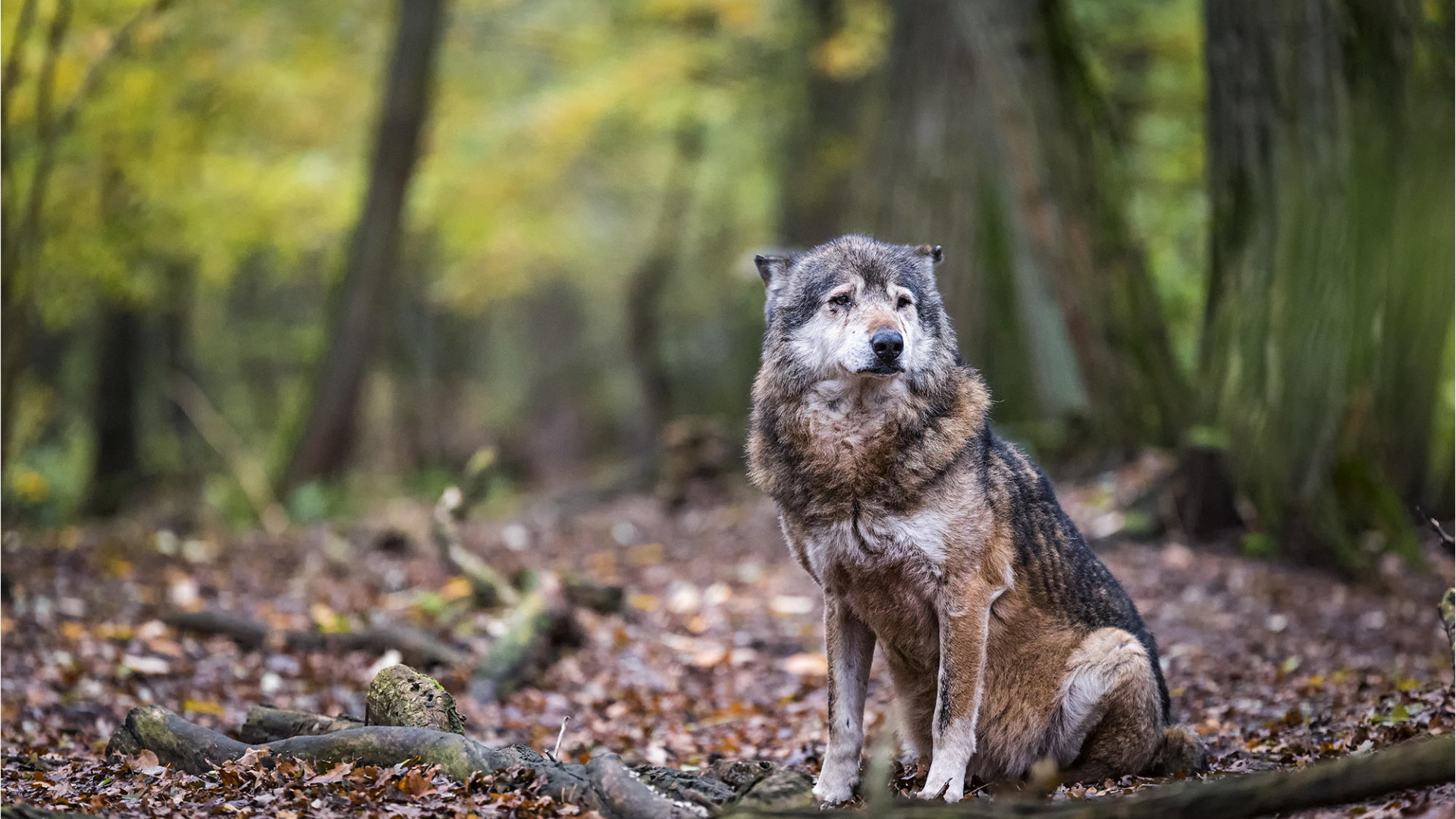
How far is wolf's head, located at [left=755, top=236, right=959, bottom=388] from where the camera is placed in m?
4.65

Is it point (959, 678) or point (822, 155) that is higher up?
point (822, 155)

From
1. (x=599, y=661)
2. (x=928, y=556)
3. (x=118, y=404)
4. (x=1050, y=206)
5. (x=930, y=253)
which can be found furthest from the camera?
(x=118, y=404)

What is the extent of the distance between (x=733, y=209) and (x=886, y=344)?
20.1m

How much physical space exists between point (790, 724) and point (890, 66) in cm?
849

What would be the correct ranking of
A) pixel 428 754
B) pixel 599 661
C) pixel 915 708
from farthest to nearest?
1. pixel 599 661
2. pixel 915 708
3. pixel 428 754

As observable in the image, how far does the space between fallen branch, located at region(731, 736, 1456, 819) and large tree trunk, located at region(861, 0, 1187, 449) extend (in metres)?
7.81

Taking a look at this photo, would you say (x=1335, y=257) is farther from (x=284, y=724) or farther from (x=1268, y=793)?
(x=284, y=724)

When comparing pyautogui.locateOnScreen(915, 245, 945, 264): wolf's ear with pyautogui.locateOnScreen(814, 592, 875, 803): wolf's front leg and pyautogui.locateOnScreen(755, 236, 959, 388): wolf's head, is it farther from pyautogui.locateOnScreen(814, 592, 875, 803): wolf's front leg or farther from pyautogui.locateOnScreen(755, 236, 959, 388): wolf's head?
pyautogui.locateOnScreen(814, 592, 875, 803): wolf's front leg

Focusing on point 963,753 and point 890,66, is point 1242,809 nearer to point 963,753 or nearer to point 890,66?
point 963,753

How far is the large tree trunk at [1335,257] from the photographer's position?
8.25m

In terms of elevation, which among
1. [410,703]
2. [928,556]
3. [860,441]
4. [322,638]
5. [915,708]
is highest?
[860,441]

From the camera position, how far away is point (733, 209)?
24375 millimetres

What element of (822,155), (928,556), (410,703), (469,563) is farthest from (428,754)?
(822,155)

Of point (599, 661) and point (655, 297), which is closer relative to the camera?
point (599, 661)
